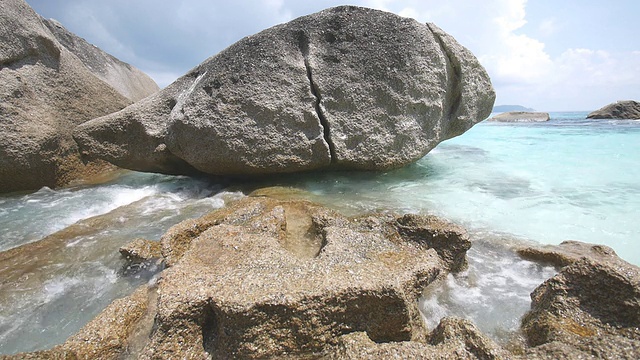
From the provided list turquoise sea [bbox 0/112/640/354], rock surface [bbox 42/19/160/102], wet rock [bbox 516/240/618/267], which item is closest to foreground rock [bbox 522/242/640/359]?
turquoise sea [bbox 0/112/640/354]

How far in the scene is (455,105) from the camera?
684 centimetres

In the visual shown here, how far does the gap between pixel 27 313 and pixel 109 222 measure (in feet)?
6.56

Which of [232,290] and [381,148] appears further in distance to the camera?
[381,148]

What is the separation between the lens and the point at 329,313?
6.81ft

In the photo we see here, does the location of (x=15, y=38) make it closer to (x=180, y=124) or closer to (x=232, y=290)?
(x=180, y=124)

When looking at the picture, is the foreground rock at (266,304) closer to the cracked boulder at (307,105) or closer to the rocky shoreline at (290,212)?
the rocky shoreline at (290,212)

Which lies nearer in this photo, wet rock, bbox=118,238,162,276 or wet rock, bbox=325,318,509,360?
wet rock, bbox=325,318,509,360

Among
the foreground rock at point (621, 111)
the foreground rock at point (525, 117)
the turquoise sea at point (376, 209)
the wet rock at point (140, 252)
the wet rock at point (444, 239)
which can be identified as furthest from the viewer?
the foreground rock at point (525, 117)

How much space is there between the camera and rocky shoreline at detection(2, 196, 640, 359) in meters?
1.95

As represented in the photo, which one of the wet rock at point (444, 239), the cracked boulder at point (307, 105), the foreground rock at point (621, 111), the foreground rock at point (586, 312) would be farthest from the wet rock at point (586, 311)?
the foreground rock at point (621, 111)

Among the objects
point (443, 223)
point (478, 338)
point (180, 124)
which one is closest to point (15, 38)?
point (180, 124)

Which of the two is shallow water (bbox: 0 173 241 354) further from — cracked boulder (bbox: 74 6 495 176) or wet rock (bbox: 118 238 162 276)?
cracked boulder (bbox: 74 6 495 176)

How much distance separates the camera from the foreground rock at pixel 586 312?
1.97m

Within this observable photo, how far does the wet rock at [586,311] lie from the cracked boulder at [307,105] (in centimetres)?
386
